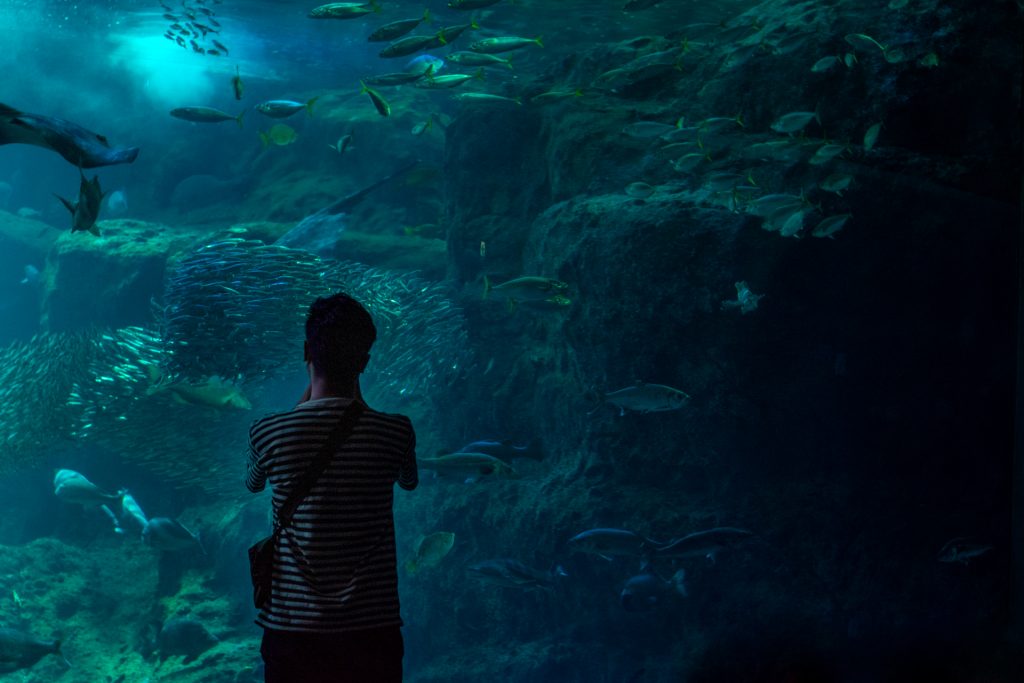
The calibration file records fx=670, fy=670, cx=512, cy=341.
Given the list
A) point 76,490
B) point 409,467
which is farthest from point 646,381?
point 76,490

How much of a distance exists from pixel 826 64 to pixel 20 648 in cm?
1009

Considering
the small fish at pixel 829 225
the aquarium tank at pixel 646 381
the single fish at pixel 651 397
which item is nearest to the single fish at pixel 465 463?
the aquarium tank at pixel 646 381

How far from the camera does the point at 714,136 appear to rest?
827 cm

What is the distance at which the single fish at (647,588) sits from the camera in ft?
21.8

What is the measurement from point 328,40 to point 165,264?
51.1 ft

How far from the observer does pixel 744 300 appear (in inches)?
276

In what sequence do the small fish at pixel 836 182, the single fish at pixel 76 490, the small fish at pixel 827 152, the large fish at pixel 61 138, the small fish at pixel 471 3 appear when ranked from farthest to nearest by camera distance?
the single fish at pixel 76 490, the small fish at pixel 471 3, the small fish at pixel 827 152, the small fish at pixel 836 182, the large fish at pixel 61 138

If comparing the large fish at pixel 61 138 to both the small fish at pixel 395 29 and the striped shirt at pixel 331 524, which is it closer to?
the striped shirt at pixel 331 524

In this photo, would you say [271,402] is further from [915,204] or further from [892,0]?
[892,0]

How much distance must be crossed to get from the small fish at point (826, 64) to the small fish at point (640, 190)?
2177 millimetres

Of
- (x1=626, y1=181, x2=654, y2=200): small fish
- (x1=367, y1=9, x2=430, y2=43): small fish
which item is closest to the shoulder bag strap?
(x1=626, y1=181, x2=654, y2=200): small fish

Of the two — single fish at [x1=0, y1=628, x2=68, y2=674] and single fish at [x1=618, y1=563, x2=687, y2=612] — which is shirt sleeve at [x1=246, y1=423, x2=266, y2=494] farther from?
single fish at [x1=0, y1=628, x2=68, y2=674]

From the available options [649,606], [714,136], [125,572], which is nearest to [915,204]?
[714,136]

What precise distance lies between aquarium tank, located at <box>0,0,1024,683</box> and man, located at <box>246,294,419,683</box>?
2.12 m
